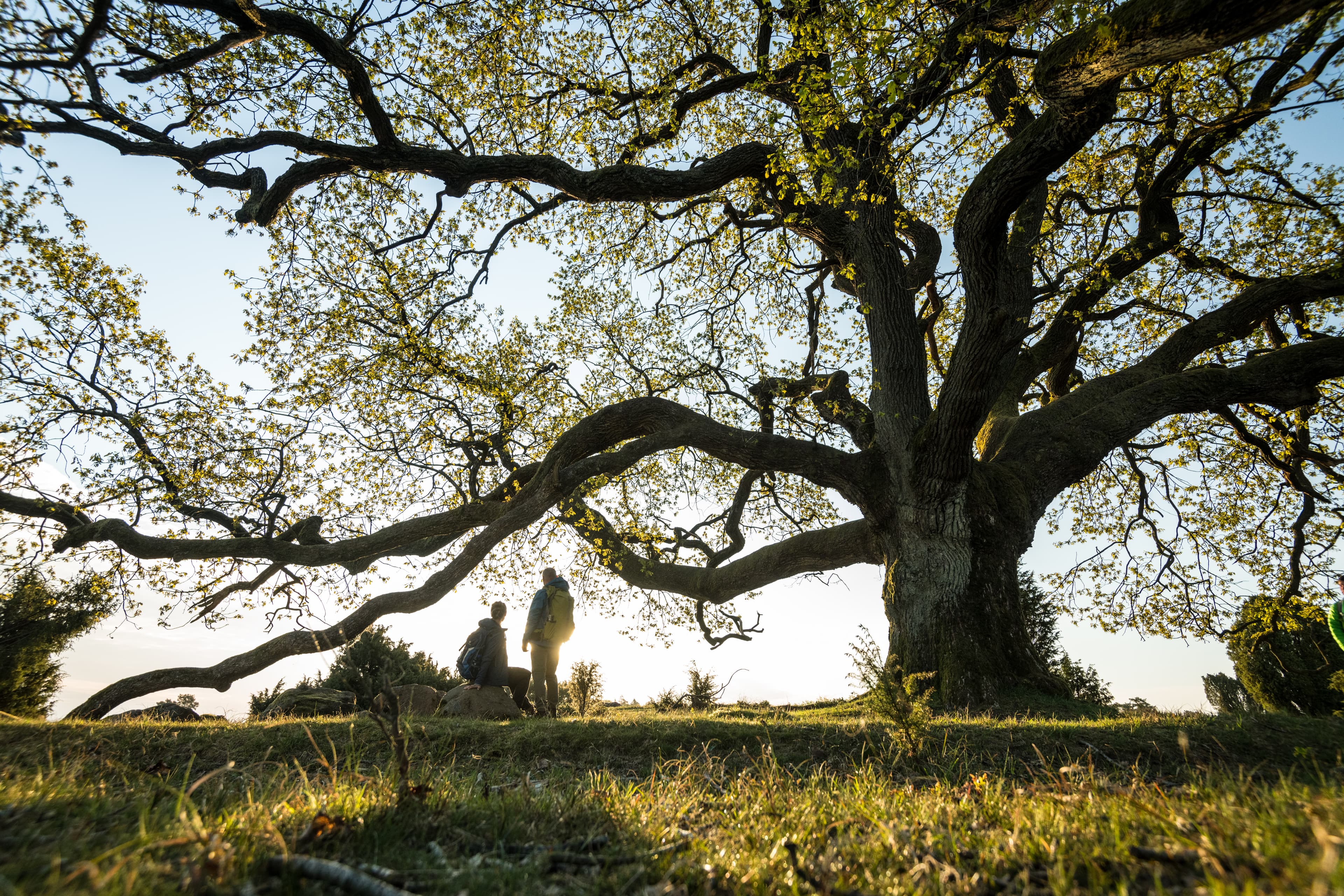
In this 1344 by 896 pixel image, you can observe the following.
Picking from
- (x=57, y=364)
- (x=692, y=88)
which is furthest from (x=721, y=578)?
(x=57, y=364)

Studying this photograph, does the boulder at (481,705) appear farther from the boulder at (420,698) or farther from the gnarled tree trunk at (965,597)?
the gnarled tree trunk at (965,597)

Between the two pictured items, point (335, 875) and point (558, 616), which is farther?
point (558, 616)

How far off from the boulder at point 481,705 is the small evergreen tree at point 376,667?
12.7 feet

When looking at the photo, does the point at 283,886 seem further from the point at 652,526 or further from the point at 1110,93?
the point at 652,526

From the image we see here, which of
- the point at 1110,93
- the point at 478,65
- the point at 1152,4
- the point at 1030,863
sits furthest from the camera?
the point at 478,65

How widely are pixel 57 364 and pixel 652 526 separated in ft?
33.7

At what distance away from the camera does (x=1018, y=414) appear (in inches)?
504

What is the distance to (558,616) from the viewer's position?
10195mm

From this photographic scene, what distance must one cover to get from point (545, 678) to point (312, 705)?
424cm

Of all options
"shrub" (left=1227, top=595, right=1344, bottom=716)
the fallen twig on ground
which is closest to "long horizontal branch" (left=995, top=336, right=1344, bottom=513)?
"shrub" (left=1227, top=595, right=1344, bottom=716)

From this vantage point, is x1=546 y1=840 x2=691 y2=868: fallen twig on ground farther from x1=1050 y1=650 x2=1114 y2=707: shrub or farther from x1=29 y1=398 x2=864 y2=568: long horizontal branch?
x1=1050 y1=650 x2=1114 y2=707: shrub

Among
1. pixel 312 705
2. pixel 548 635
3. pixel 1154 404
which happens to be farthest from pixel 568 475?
pixel 1154 404

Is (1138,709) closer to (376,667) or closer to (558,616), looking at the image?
(558,616)

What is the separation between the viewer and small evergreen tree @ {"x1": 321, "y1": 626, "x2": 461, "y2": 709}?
13930 millimetres
